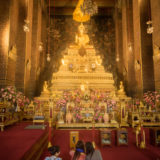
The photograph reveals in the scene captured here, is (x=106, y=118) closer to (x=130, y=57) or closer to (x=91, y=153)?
(x=91, y=153)

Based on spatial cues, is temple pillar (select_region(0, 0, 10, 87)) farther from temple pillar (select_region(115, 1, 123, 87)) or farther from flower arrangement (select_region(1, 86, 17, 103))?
temple pillar (select_region(115, 1, 123, 87))

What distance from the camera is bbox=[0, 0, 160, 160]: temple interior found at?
14.0 feet

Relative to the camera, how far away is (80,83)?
34.0 ft

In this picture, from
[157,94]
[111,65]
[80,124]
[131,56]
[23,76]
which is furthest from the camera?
[111,65]

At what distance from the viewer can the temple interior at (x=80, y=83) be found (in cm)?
427

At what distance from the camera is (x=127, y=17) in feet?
38.7

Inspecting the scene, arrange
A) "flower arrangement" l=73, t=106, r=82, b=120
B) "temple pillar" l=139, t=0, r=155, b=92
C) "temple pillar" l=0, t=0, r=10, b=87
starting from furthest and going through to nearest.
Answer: "temple pillar" l=139, t=0, r=155, b=92
"flower arrangement" l=73, t=106, r=82, b=120
"temple pillar" l=0, t=0, r=10, b=87

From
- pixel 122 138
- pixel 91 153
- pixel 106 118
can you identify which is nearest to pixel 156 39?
pixel 106 118

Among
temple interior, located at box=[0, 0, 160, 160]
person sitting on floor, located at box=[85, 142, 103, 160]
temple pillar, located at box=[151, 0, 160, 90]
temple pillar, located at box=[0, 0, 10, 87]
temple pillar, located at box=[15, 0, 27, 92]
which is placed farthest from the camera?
temple pillar, located at box=[15, 0, 27, 92]

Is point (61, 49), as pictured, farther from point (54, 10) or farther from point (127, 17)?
point (127, 17)

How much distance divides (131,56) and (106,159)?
29.5 feet

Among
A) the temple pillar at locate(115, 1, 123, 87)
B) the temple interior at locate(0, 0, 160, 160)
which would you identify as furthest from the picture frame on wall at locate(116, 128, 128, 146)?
the temple pillar at locate(115, 1, 123, 87)

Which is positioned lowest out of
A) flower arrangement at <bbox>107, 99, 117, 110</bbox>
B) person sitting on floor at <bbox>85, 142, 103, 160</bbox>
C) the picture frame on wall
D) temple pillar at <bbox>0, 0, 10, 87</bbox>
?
the picture frame on wall

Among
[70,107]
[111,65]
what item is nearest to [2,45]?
[70,107]
